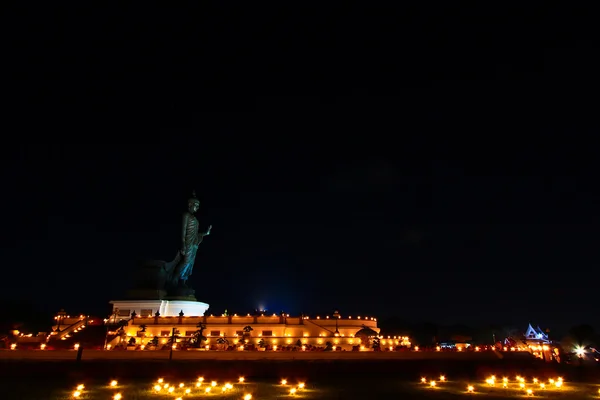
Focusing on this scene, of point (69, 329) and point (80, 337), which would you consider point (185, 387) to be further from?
point (69, 329)

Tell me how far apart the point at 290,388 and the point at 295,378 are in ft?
11.6

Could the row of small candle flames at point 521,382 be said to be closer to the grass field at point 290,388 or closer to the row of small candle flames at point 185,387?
the grass field at point 290,388

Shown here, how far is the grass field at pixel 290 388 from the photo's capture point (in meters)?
19.3

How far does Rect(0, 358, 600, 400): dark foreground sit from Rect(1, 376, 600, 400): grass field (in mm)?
41

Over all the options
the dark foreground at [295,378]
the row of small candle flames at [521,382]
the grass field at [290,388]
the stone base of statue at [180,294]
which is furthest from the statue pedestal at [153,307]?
the row of small candle flames at [521,382]

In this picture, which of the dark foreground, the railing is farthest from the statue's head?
the dark foreground

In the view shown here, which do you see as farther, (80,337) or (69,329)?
(69,329)

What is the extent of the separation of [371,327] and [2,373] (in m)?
27.2

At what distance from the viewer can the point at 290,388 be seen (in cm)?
2166

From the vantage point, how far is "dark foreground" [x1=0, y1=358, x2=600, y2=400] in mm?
20031

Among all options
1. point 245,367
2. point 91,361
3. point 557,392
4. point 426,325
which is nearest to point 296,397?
point 245,367

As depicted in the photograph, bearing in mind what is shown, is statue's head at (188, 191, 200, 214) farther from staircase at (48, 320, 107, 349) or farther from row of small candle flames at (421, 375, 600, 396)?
row of small candle flames at (421, 375, 600, 396)

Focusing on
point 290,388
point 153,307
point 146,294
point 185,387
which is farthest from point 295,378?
point 146,294

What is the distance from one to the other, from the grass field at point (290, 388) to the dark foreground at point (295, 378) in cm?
4
